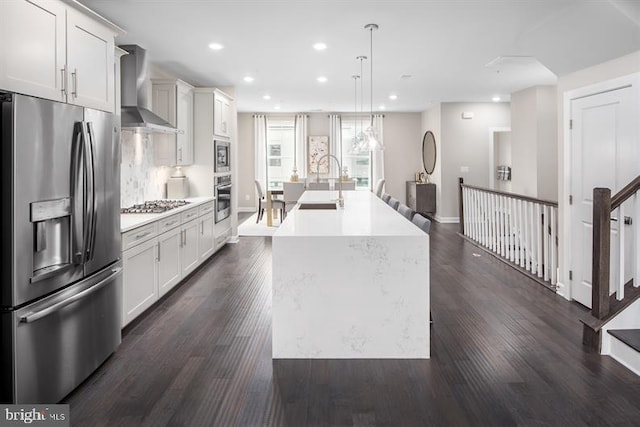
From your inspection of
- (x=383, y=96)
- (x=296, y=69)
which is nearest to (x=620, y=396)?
(x=296, y=69)

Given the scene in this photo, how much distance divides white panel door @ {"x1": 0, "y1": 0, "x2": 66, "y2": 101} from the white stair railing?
4563 millimetres

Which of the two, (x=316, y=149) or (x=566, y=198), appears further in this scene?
(x=316, y=149)

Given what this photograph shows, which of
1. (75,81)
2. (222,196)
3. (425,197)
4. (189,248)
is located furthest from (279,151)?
(75,81)

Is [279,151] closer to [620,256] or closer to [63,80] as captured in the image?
[63,80]

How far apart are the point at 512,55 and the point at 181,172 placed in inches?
182

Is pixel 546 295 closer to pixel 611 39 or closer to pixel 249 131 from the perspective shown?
pixel 611 39

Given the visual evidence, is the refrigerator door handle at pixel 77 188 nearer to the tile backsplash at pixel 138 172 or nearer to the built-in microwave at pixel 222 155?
the tile backsplash at pixel 138 172

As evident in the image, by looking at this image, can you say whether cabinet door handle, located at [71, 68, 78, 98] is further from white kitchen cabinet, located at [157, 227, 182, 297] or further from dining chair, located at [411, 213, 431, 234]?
dining chair, located at [411, 213, 431, 234]

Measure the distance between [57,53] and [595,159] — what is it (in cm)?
403

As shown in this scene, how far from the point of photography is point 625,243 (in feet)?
11.1

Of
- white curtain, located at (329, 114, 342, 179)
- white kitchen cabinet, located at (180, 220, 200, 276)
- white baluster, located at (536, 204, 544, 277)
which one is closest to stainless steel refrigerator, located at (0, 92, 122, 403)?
white kitchen cabinet, located at (180, 220, 200, 276)

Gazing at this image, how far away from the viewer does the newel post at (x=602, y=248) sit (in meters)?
2.98

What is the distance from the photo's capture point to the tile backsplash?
479 cm

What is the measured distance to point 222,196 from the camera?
22.3ft
